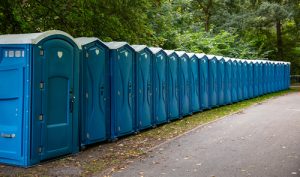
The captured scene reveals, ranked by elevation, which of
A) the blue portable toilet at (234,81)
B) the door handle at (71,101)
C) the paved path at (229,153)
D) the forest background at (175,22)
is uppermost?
the forest background at (175,22)

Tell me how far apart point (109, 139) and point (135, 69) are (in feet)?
6.12

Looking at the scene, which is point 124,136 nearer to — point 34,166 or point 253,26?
point 34,166

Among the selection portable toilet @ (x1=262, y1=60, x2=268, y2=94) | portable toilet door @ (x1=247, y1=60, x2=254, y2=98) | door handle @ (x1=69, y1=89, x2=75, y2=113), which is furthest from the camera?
portable toilet @ (x1=262, y1=60, x2=268, y2=94)

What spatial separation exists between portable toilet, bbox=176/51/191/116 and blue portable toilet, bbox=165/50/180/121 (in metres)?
0.28

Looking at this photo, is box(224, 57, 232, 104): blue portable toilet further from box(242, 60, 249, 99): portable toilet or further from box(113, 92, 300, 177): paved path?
box(113, 92, 300, 177): paved path

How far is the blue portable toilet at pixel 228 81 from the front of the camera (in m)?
17.2

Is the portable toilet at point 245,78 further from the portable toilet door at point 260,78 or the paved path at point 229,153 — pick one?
the paved path at point 229,153

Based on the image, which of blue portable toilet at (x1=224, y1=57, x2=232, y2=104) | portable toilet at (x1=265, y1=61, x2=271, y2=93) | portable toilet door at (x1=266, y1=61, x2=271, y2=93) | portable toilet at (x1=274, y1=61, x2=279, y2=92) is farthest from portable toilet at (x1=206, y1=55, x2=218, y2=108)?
portable toilet at (x1=274, y1=61, x2=279, y2=92)

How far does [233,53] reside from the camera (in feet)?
101

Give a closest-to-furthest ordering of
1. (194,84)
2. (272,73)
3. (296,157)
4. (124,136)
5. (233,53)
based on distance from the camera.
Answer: (296,157), (124,136), (194,84), (272,73), (233,53)

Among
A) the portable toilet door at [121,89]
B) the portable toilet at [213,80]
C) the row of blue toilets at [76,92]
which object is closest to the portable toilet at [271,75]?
the portable toilet at [213,80]

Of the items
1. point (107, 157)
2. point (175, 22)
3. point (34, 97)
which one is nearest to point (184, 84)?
point (107, 157)

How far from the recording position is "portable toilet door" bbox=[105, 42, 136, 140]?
903cm

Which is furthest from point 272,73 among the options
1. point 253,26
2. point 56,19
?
point 56,19
